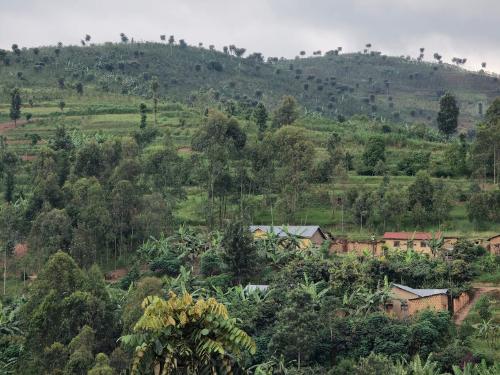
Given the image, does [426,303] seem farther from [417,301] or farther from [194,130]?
[194,130]

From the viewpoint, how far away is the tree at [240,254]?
115ft

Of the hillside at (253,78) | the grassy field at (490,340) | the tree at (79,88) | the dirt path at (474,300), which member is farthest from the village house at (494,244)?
the tree at (79,88)

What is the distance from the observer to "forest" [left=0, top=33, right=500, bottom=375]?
25.1 meters

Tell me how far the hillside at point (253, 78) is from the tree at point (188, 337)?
5924 centimetres

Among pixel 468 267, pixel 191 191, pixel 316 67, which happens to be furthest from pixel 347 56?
pixel 468 267

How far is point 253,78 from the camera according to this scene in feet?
321

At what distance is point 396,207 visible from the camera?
40781 mm

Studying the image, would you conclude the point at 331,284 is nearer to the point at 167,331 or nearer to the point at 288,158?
the point at 288,158

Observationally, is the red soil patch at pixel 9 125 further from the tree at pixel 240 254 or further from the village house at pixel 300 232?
the tree at pixel 240 254

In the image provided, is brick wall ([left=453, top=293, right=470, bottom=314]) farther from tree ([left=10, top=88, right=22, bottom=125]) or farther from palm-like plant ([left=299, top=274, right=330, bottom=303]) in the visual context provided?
tree ([left=10, top=88, right=22, bottom=125])

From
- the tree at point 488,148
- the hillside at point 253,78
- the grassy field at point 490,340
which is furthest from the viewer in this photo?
the hillside at point 253,78

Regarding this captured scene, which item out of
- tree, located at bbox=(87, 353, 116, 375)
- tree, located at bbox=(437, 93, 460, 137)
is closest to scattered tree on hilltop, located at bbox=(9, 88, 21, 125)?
tree, located at bbox=(437, 93, 460, 137)

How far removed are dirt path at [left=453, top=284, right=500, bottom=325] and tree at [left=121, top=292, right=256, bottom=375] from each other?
22779mm

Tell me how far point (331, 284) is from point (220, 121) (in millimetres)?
13062
